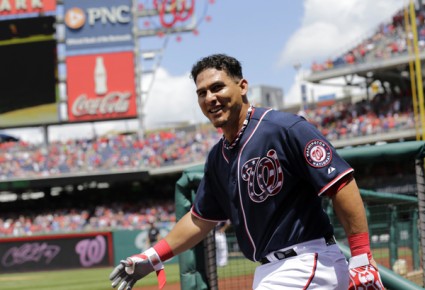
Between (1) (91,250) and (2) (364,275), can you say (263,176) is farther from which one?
(1) (91,250)

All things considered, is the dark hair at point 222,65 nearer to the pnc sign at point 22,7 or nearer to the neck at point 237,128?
the neck at point 237,128

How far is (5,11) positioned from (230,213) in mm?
29822

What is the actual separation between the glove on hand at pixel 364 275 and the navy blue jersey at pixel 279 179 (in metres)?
0.24

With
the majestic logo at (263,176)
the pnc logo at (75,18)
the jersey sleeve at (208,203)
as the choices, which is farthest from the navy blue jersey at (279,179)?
the pnc logo at (75,18)

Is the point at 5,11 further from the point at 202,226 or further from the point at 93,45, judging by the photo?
the point at 202,226

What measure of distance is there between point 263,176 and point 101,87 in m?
27.8

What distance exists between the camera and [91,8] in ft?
102

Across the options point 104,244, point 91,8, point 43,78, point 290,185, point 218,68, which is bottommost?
point 104,244

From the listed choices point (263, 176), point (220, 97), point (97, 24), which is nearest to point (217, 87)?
point (220, 97)

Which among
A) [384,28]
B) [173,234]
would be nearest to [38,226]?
[384,28]

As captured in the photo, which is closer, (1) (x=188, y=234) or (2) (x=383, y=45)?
(1) (x=188, y=234)

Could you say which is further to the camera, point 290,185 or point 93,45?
point 93,45

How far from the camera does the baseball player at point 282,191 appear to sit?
281 centimetres

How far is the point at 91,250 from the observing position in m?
22.5
